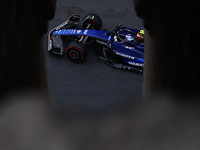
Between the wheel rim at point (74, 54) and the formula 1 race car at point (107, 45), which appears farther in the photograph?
the wheel rim at point (74, 54)

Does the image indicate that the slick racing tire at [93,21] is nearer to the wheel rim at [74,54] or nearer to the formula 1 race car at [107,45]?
the formula 1 race car at [107,45]

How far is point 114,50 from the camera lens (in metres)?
7.16

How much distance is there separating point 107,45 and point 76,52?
3.63ft

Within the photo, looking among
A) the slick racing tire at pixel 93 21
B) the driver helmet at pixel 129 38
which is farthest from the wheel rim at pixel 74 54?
the driver helmet at pixel 129 38

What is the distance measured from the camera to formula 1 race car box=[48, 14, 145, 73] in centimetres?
694

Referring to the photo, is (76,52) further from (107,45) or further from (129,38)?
(129,38)

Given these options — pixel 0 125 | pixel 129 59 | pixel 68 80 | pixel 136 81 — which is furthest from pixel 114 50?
pixel 0 125

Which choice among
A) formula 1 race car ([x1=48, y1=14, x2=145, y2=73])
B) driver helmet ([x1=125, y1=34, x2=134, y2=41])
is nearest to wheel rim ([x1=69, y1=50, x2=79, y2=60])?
formula 1 race car ([x1=48, y1=14, x2=145, y2=73])

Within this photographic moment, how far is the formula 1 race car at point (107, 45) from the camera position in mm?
6938

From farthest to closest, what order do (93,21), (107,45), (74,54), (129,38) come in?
(93,21) → (74,54) → (107,45) → (129,38)

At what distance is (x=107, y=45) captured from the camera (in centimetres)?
727

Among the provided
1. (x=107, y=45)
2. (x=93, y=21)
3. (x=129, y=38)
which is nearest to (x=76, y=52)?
(x=107, y=45)

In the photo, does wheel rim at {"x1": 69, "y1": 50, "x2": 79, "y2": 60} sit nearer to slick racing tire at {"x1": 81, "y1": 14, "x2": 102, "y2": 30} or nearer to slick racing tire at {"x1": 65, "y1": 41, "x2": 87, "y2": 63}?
slick racing tire at {"x1": 65, "y1": 41, "x2": 87, "y2": 63}

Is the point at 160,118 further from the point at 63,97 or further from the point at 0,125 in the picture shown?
the point at 63,97
